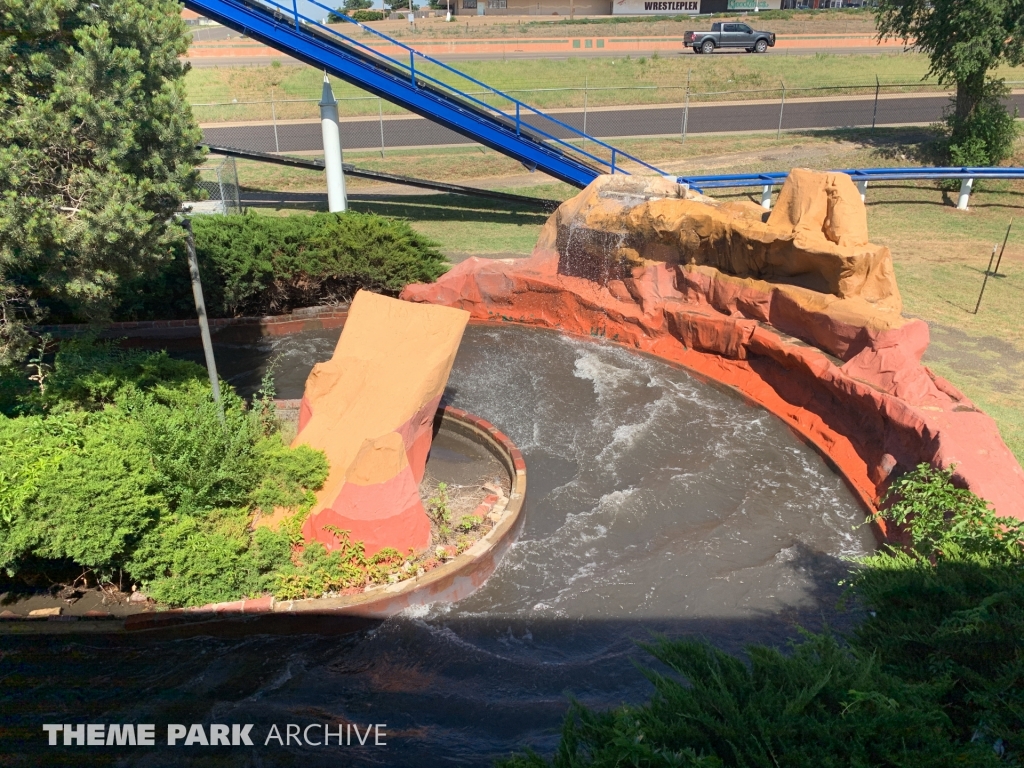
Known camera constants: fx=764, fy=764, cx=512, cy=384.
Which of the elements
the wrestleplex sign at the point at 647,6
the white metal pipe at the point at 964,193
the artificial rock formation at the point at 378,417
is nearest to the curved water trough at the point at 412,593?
the artificial rock formation at the point at 378,417

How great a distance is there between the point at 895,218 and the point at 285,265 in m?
15.5

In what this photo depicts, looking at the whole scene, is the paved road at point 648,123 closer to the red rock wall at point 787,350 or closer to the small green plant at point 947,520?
the red rock wall at point 787,350

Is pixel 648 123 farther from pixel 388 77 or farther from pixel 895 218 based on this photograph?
pixel 388 77

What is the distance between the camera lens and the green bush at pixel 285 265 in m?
13.7

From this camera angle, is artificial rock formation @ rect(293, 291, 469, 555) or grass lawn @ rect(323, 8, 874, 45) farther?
grass lawn @ rect(323, 8, 874, 45)

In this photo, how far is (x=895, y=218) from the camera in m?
19.9

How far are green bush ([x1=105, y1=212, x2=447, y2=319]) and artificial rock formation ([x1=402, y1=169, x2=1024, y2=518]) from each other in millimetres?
696

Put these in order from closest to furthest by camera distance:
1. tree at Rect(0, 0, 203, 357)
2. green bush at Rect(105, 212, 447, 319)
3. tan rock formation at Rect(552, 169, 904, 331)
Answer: tree at Rect(0, 0, 203, 357)
tan rock formation at Rect(552, 169, 904, 331)
green bush at Rect(105, 212, 447, 319)

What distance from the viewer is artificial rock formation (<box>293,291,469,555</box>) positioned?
313 inches

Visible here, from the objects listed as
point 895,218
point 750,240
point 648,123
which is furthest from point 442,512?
point 648,123

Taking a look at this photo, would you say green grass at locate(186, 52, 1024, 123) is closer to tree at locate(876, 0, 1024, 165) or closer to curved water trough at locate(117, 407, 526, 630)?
tree at locate(876, 0, 1024, 165)

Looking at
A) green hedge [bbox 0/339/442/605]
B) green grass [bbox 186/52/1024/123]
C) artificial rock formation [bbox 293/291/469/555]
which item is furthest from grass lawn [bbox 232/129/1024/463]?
green hedge [bbox 0/339/442/605]

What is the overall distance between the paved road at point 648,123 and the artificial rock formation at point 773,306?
51.8ft

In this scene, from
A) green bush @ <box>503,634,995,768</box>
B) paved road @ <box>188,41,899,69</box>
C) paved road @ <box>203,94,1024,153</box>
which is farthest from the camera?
paved road @ <box>188,41,899,69</box>
